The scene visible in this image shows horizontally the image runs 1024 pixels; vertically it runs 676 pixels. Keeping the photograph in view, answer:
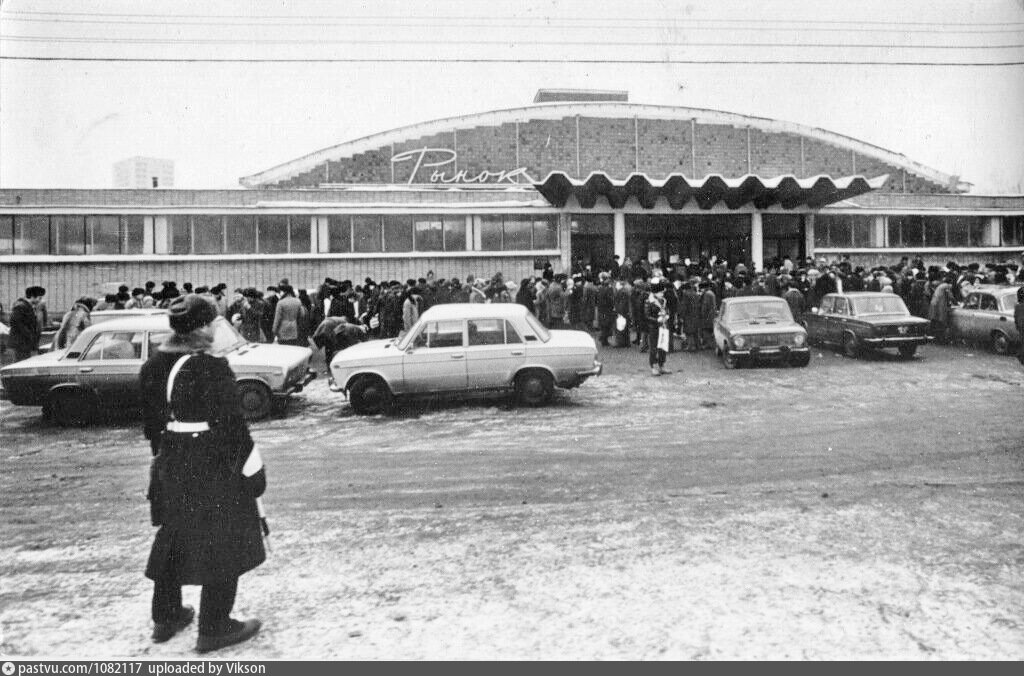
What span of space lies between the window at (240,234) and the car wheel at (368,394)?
53.1 ft

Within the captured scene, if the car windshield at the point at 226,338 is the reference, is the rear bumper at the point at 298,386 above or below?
below

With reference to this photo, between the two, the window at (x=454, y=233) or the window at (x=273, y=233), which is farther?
the window at (x=454, y=233)

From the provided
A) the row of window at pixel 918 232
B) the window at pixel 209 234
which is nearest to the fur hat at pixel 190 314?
the window at pixel 209 234

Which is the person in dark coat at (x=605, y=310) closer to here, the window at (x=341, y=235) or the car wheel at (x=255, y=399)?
the car wheel at (x=255, y=399)

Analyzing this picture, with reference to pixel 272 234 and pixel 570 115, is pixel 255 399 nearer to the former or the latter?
pixel 272 234

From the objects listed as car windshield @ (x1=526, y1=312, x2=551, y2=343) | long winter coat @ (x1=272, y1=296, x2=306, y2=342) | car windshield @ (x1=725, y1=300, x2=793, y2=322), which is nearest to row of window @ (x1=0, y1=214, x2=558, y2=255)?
long winter coat @ (x1=272, y1=296, x2=306, y2=342)

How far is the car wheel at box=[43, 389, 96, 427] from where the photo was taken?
959cm

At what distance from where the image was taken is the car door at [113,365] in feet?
31.5

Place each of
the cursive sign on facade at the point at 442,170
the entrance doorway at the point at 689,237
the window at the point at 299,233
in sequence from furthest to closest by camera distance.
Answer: the cursive sign on facade at the point at 442,170
the entrance doorway at the point at 689,237
the window at the point at 299,233

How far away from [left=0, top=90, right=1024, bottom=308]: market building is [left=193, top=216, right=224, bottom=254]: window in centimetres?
5

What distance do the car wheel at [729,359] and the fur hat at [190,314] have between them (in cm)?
1144

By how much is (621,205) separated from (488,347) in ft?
57.2

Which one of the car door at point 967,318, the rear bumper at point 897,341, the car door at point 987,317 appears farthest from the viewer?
the car door at point 967,318

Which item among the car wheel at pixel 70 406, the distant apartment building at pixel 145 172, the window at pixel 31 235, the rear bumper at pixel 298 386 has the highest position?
the distant apartment building at pixel 145 172
